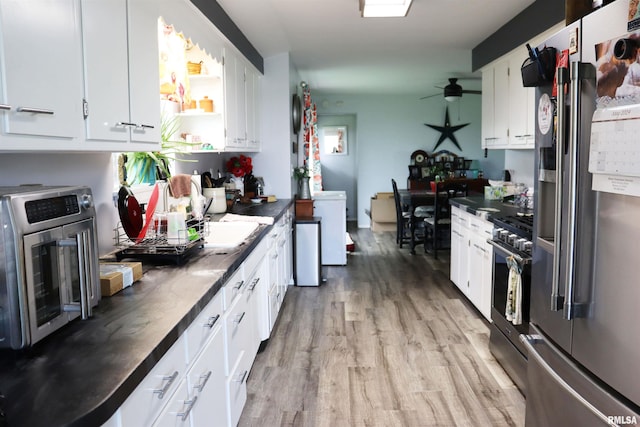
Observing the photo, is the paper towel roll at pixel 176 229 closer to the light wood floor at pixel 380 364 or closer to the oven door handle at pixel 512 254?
the light wood floor at pixel 380 364

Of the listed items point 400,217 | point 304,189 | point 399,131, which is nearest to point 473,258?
point 304,189

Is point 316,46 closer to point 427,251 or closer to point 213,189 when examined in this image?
point 213,189

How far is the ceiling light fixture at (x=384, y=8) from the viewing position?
11.1ft

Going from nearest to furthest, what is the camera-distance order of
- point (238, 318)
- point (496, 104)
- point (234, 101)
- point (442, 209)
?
point (238, 318), point (234, 101), point (496, 104), point (442, 209)

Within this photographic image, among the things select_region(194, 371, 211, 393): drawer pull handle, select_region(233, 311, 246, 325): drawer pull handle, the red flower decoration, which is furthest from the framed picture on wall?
select_region(194, 371, 211, 393): drawer pull handle

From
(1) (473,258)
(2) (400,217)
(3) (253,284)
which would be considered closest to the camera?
(3) (253,284)

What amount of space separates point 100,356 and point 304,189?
414 centimetres

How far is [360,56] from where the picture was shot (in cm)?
547

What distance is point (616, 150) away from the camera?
4.51ft

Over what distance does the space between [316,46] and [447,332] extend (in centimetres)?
295

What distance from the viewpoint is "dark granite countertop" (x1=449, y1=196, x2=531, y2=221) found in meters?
3.60

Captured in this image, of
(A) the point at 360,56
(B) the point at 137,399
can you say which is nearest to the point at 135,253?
(B) the point at 137,399

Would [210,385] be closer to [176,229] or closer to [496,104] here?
[176,229]

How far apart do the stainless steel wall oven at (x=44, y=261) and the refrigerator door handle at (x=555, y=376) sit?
58.5 inches
